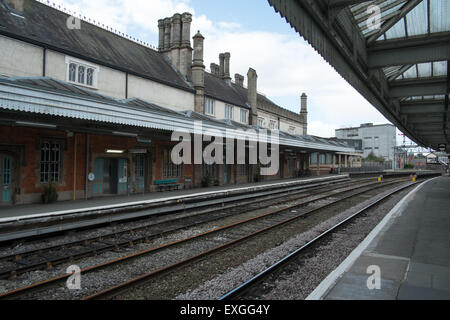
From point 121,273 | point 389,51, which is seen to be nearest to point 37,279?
point 121,273

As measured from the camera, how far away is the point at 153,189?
18266 millimetres

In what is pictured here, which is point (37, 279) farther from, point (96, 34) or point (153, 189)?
point (96, 34)

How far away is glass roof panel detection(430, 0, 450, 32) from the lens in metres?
7.93

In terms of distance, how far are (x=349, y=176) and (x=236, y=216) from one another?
33598 millimetres

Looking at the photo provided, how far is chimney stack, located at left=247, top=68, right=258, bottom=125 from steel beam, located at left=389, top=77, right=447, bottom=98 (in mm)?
18593

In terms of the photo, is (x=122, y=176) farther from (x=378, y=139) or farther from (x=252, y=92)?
(x=378, y=139)

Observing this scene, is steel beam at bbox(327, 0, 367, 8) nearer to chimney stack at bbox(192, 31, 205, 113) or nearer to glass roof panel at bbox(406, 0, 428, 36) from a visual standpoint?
glass roof panel at bbox(406, 0, 428, 36)

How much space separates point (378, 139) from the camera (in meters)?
96.4

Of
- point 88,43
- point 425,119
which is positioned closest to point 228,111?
point 88,43

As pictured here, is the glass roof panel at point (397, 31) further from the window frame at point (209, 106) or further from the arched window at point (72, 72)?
the window frame at point (209, 106)

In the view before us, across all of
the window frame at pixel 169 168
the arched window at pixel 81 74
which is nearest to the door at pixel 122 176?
the window frame at pixel 169 168

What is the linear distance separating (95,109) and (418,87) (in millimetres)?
13413

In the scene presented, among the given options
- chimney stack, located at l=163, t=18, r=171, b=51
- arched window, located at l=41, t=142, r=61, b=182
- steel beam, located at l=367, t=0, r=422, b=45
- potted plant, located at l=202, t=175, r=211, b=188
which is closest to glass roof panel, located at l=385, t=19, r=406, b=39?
steel beam, located at l=367, t=0, r=422, b=45

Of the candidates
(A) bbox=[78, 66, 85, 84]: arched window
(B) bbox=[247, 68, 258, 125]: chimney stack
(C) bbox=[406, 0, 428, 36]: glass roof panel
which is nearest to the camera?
(C) bbox=[406, 0, 428, 36]: glass roof panel
